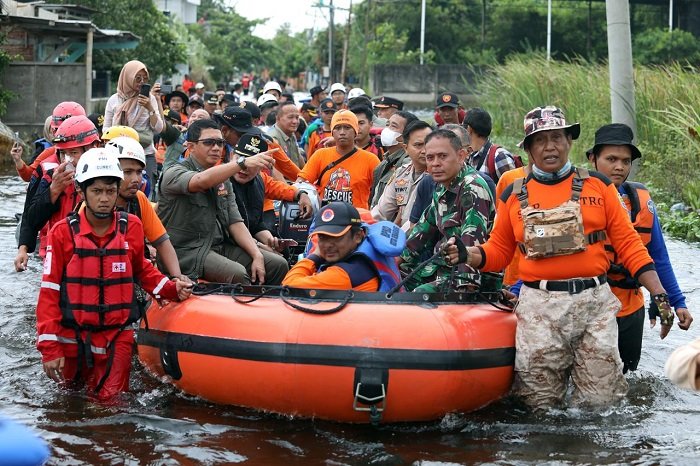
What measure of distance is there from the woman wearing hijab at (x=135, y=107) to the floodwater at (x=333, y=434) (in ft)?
15.6

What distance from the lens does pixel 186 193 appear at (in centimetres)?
789

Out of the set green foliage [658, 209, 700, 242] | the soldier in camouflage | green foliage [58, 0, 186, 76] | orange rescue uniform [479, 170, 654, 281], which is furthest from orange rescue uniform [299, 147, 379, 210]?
green foliage [58, 0, 186, 76]

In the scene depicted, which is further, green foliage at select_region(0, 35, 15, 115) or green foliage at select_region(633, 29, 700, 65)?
green foliage at select_region(633, 29, 700, 65)

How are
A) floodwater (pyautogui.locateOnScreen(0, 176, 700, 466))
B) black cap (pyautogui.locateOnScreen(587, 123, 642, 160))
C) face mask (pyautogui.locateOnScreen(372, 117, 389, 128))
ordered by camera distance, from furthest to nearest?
1. face mask (pyautogui.locateOnScreen(372, 117, 389, 128))
2. black cap (pyautogui.locateOnScreen(587, 123, 642, 160))
3. floodwater (pyautogui.locateOnScreen(0, 176, 700, 466))

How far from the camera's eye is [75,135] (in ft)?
25.0

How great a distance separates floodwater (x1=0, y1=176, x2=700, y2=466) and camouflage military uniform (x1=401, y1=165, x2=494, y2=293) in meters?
0.93

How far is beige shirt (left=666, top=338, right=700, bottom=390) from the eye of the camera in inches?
164

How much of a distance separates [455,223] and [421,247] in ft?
1.44

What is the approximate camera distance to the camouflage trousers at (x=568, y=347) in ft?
20.9

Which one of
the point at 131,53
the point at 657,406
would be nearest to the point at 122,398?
the point at 657,406

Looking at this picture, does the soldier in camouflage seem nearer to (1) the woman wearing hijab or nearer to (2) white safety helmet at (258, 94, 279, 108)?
(1) the woman wearing hijab

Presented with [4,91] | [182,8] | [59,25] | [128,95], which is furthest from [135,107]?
[182,8]

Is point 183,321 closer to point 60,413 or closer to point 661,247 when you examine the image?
point 60,413

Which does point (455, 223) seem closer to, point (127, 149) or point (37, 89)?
point (127, 149)
